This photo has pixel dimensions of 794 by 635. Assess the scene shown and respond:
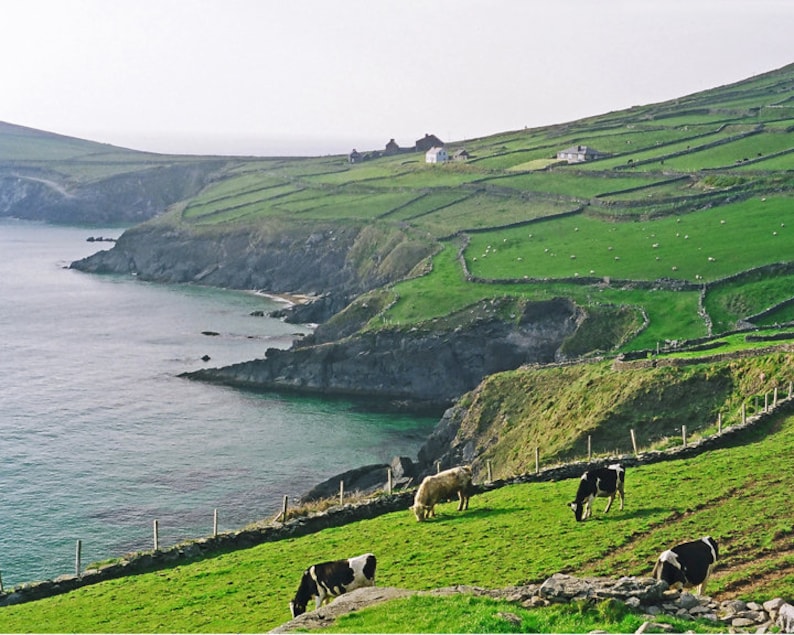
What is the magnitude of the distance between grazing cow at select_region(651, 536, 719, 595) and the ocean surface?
1617 inches

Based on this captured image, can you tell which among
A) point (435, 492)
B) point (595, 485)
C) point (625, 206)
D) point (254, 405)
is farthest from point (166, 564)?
point (625, 206)

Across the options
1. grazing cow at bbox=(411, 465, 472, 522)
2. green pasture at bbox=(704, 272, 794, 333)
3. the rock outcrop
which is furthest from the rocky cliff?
the rock outcrop

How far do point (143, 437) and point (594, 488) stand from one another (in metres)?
59.4

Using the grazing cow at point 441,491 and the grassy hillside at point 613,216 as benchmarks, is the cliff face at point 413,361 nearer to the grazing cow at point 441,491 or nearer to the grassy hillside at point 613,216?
the grassy hillside at point 613,216

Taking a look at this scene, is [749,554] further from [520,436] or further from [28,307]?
[28,307]

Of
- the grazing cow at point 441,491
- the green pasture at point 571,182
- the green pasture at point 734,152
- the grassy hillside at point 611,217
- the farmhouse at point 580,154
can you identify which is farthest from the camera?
the farmhouse at point 580,154

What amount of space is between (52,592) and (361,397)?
6440 cm

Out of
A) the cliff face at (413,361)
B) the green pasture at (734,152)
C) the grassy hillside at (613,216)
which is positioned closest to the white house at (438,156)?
the grassy hillside at (613,216)

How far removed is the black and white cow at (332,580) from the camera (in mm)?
25562

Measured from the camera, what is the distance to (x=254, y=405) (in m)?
95.0

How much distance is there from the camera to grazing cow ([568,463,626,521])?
31359mm

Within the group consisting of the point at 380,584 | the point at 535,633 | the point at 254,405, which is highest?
the point at 535,633

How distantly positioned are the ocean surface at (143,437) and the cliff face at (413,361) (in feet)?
12.1

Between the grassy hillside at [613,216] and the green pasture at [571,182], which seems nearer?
the grassy hillside at [613,216]
